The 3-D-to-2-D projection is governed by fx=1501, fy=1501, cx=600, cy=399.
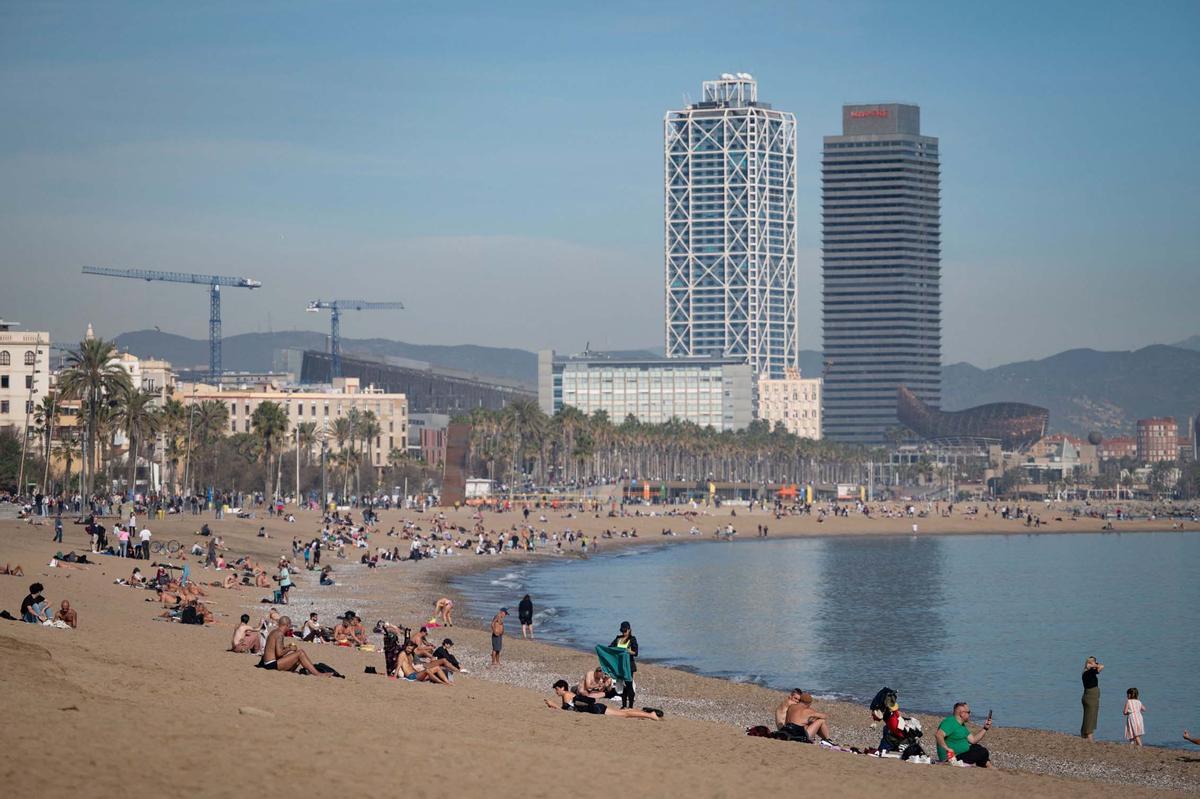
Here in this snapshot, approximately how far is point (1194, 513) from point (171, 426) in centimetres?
14024

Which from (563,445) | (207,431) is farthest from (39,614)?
(563,445)

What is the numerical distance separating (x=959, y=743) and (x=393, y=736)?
8965mm

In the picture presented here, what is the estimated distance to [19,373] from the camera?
361 feet

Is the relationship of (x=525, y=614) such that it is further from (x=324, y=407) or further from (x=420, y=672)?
(x=324, y=407)

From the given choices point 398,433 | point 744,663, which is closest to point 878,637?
point 744,663

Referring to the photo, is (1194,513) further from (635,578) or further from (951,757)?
(951,757)

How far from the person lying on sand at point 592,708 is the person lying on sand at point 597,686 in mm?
432

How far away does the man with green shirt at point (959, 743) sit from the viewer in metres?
22.3

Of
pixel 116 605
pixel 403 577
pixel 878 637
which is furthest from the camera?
pixel 403 577

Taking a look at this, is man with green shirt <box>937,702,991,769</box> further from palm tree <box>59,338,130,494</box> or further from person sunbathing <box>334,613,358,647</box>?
palm tree <box>59,338,130,494</box>

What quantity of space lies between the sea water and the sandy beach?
5.79 m

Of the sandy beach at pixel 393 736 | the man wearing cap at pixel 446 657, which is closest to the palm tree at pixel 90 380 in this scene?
the sandy beach at pixel 393 736

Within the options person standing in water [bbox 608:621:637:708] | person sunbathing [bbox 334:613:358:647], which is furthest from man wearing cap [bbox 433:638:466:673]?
person sunbathing [bbox 334:613:358:647]

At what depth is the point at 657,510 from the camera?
483 feet
